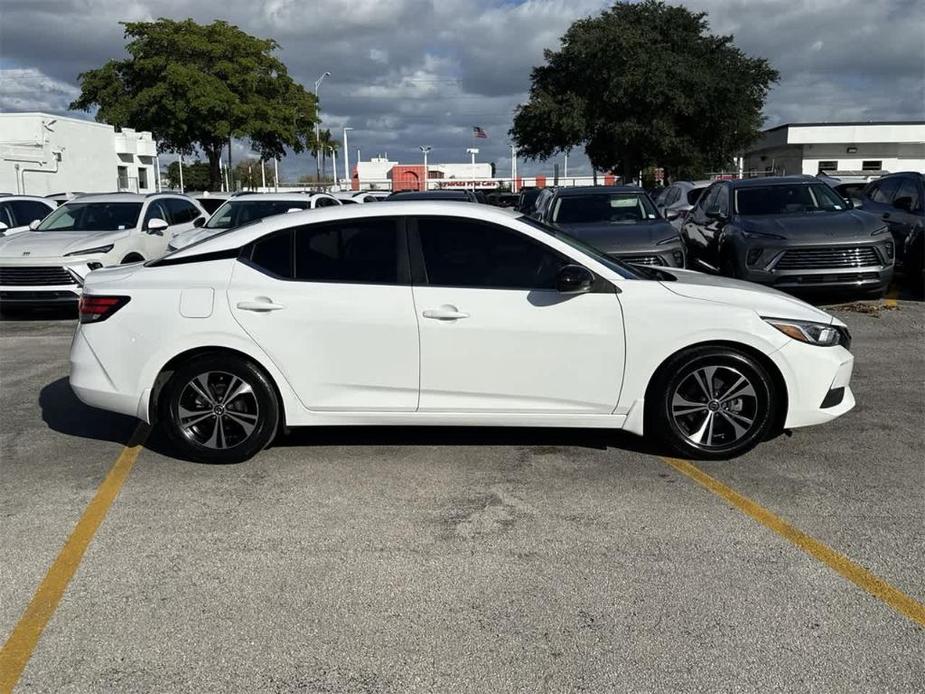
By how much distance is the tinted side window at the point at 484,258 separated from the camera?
17.3 feet

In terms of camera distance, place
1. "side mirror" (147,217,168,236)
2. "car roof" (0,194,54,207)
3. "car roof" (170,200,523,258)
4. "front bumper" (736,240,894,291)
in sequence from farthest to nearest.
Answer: "car roof" (0,194,54,207), "side mirror" (147,217,168,236), "front bumper" (736,240,894,291), "car roof" (170,200,523,258)

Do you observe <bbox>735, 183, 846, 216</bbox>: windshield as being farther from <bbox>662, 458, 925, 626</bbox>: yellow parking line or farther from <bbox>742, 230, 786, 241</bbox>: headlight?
<bbox>662, 458, 925, 626</bbox>: yellow parking line

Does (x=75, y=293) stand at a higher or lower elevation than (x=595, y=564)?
higher

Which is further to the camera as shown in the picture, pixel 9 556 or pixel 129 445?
pixel 129 445

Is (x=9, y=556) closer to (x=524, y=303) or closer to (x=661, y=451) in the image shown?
(x=524, y=303)

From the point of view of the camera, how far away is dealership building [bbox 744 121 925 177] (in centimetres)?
5556

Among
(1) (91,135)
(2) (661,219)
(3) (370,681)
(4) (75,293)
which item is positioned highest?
(1) (91,135)

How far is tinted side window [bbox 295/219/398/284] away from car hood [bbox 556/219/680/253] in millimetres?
5527

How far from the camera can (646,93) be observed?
39781 millimetres

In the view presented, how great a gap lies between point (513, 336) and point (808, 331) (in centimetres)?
183

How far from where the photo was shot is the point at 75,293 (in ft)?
37.8

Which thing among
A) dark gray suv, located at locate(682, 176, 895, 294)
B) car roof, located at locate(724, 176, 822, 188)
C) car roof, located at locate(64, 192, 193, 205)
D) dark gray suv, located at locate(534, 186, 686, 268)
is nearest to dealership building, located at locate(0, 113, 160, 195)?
car roof, located at locate(64, 192, 193, 205)

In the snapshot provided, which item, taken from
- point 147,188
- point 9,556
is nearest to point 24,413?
point 9,556

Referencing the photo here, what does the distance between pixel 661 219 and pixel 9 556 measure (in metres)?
9.87
